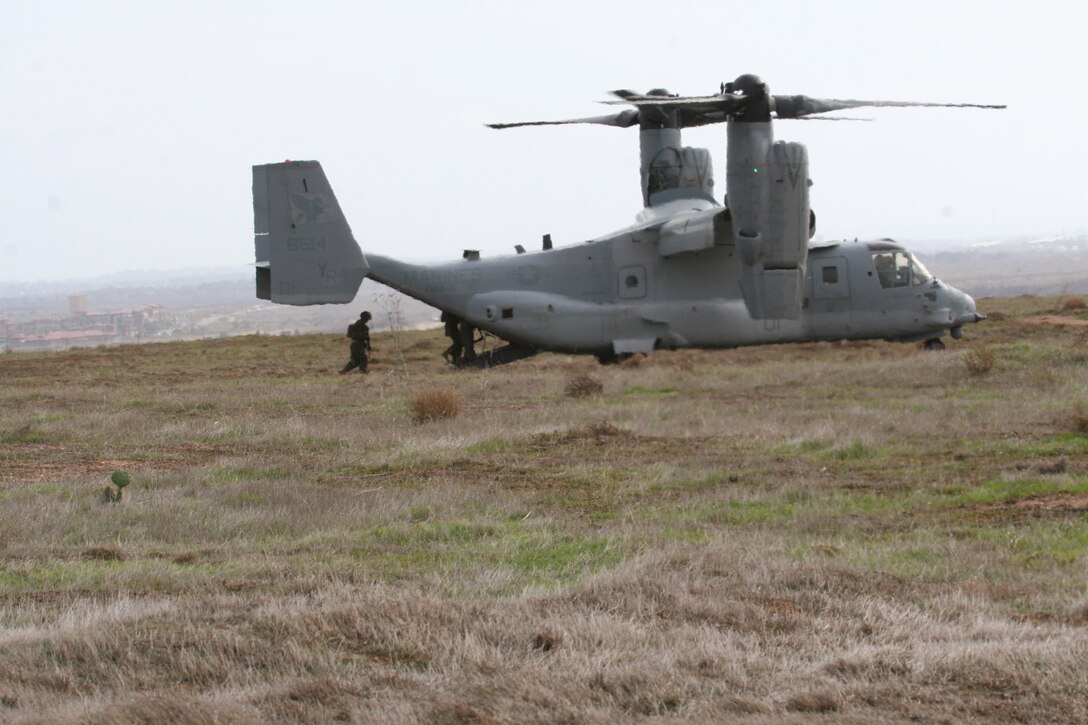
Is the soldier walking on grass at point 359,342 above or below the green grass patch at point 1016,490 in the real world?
above

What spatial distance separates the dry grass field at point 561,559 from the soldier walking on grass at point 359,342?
769cm

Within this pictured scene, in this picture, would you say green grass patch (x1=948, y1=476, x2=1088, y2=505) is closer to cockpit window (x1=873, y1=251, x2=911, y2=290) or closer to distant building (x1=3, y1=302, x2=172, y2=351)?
cockpit window (x1=873, y1=251, x2=911, y2=290)

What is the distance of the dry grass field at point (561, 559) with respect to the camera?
19.5 feet

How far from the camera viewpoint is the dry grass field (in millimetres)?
5945

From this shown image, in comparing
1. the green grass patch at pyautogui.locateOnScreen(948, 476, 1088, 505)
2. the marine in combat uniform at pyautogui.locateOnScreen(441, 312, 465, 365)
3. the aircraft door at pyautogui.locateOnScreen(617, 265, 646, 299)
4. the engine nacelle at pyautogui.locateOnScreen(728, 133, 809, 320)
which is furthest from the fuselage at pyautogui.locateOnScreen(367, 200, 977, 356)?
the green grass patch at pyautogui.locateOnScreen(948, 476, 1088, 505)

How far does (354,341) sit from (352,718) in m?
22.6

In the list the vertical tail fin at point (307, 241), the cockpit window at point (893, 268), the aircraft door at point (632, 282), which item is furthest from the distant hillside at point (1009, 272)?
the vertical tail fin at point (307, 241)

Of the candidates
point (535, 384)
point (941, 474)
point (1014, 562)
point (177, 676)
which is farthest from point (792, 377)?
point (177, 676)

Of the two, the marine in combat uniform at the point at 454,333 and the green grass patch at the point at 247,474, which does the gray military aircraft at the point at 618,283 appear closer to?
the marine in combat uniform at the point at 454,333

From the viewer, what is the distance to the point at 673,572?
26.8ft

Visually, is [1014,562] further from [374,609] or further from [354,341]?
[354,341]

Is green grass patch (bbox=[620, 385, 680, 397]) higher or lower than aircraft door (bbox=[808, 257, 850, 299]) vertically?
lower

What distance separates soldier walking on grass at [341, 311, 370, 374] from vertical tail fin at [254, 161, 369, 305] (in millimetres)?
2410

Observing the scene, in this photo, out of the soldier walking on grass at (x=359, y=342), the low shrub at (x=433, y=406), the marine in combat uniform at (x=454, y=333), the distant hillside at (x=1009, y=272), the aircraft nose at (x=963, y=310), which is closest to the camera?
the low shrub at (x=433, y=406)
